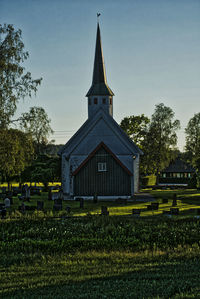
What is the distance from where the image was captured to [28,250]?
1466cm

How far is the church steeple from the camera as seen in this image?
44.2 metres

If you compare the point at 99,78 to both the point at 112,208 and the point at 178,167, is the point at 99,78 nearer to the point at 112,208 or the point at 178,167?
the point at 112,208

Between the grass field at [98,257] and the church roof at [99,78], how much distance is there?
84.9 feet

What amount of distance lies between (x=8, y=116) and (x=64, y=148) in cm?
1893

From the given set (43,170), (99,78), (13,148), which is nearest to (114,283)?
(13,148)

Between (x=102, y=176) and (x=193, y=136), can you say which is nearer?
(x=102, y=176)

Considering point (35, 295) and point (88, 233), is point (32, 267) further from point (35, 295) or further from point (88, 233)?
point (88, 233)

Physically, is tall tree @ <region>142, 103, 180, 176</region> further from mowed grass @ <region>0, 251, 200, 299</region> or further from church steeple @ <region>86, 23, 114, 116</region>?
mowed grass @ <region>0, 251, 200, 299</region>

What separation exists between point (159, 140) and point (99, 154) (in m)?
30.7

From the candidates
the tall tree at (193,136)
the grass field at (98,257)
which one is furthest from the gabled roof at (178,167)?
the grass field at (98,257)

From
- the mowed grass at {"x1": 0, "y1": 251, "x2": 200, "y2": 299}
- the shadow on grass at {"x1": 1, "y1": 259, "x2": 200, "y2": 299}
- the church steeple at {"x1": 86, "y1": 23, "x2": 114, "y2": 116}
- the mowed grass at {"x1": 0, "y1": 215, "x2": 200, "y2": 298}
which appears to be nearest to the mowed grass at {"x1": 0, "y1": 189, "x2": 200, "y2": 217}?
the mowed grass at {"x1": 0, "y1": 215, "x2": 200, "y2": 298}

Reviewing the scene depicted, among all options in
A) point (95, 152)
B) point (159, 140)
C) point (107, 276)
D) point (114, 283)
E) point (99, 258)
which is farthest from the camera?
point (159, 140)

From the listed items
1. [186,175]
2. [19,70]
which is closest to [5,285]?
[19,70]

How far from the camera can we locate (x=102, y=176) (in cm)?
3691
